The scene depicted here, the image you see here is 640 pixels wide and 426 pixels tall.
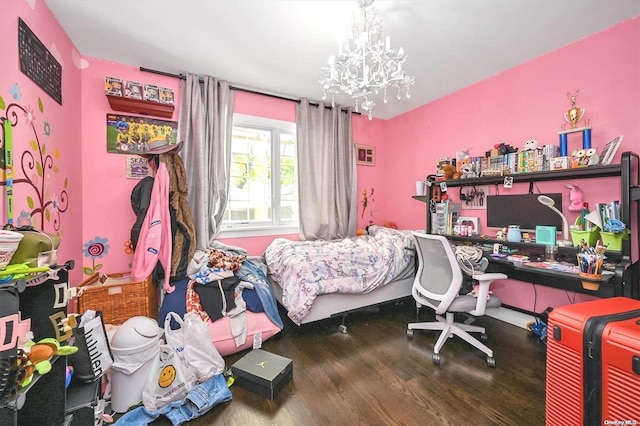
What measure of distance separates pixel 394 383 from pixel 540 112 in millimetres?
2656

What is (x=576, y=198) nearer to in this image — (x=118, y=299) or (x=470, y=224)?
(x=470, y=224)

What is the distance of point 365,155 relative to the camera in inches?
156

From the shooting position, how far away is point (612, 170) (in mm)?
1892

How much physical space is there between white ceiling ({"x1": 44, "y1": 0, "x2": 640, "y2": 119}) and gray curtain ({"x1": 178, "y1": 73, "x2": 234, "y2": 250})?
0.67ft

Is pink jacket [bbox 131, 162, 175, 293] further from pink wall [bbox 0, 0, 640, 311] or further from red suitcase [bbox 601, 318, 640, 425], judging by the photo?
red suitcase [bbox 601, 318, 640, 425]

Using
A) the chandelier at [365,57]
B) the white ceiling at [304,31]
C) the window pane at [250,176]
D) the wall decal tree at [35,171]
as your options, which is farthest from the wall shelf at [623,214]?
the wall decal tree at [35,171]

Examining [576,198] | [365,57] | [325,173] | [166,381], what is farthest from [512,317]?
[166,381]

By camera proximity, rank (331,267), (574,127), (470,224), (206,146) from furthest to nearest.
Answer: (470,224) → (206,146) → (331,267) → (574,127)

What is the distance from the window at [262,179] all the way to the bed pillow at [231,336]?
120 centimetres

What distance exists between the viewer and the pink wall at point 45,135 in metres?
1.39

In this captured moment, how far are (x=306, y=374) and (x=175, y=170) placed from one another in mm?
1999

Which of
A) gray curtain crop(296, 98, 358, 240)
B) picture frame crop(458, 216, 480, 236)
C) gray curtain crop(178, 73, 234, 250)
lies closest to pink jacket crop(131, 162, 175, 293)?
gray curtain crop(178, 73, 234, 250)

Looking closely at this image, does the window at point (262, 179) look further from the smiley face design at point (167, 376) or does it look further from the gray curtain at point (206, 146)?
the smiley face design at point (167, 376)

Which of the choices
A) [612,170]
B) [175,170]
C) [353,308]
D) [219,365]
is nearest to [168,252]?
[175,170]
